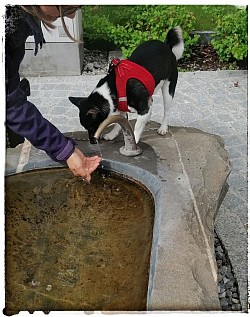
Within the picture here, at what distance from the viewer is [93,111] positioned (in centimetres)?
230

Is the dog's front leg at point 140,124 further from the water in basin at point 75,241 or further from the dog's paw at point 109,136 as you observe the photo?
the water in basin at point 75,241

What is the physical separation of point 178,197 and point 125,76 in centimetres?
68

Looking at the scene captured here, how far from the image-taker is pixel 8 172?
2.04 metres

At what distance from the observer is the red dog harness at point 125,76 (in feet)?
7.57

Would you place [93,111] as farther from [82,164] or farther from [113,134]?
[82,164]

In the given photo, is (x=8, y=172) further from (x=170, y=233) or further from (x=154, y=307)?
(x=154, y=307)

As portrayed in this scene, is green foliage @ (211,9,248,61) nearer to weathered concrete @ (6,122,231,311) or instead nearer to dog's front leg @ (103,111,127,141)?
weathered concrete @ (6,122,231,311)

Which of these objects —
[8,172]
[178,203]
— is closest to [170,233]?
[178,203]

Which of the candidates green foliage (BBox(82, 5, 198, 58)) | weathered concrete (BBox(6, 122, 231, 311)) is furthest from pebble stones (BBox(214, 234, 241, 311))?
green foliage (BBox(82, 5, 198, 58))

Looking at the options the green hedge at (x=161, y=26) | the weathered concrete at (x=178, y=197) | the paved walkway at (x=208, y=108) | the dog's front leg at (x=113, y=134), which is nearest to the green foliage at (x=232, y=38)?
the green hedge at (x=161, y=26)

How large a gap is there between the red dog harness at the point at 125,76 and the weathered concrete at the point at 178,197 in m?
0.19

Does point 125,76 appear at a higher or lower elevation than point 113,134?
higher

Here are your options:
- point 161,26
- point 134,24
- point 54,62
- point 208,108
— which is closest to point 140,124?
point 208,108
